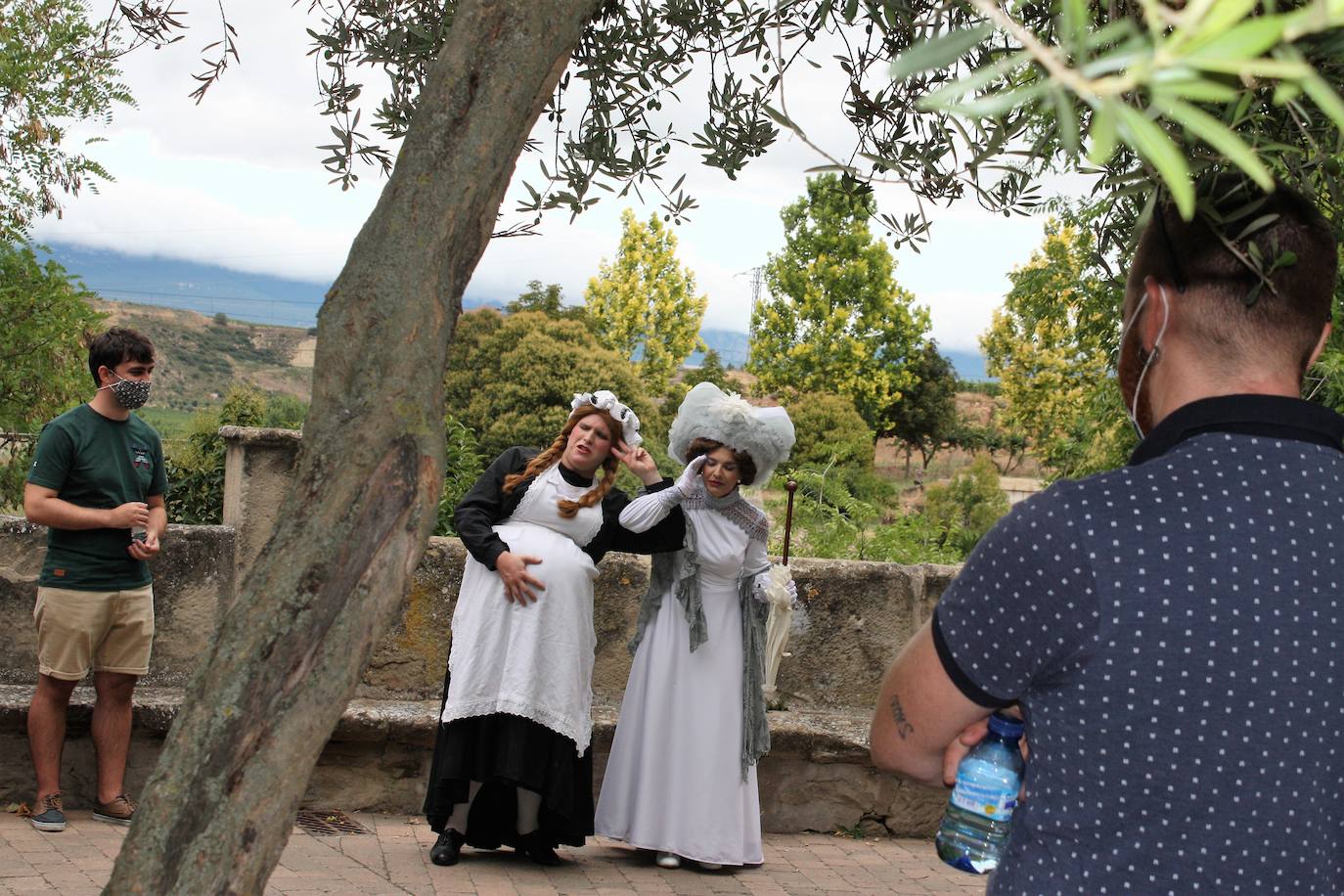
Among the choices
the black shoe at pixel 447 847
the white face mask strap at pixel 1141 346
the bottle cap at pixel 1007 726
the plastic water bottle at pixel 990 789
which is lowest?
the black shoe at pixel 447 847

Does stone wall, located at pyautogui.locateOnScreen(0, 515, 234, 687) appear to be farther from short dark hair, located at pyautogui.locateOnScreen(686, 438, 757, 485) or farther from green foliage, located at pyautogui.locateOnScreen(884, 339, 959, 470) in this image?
green foliage, located at pyautogui.locateOnScreen(884, 339, 959, 470)

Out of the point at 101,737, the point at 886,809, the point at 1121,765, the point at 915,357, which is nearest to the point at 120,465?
the point at 101,737

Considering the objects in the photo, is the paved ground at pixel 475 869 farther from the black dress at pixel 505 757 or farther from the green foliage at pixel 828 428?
the green foliage at pixel 828 428

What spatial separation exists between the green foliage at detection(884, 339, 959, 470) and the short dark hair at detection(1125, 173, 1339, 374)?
43.6m

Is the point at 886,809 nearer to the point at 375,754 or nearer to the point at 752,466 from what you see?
the point at 752,466

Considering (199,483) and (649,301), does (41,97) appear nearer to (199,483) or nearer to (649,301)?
(199,483)

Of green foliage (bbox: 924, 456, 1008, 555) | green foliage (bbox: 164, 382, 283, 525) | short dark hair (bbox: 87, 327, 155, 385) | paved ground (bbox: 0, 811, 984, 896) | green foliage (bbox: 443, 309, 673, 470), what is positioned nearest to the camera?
paved ground (bbox: 0, 811, 984, 896)

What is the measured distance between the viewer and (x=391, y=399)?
6.53 feet

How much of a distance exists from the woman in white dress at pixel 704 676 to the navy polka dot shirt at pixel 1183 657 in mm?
4195

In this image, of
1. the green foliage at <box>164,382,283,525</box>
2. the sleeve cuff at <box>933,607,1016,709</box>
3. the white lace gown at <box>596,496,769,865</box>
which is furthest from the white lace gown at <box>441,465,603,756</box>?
the sleeve cuff at <box>933,607,1016,709</box>

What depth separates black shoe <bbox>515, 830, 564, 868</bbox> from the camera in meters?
5.81

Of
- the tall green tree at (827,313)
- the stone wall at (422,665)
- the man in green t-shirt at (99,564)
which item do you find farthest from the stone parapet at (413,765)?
the tall green tree at (827,313)

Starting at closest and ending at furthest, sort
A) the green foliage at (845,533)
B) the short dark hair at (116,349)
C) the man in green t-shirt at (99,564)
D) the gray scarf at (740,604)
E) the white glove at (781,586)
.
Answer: the man in green t-shirt at (99,564) < the short dark hair at (116,349) < the gray scarf at (740,604) < the white glove at (781,586) < the green foliage at (845,533)

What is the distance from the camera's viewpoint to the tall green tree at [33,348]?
803 centimetres
